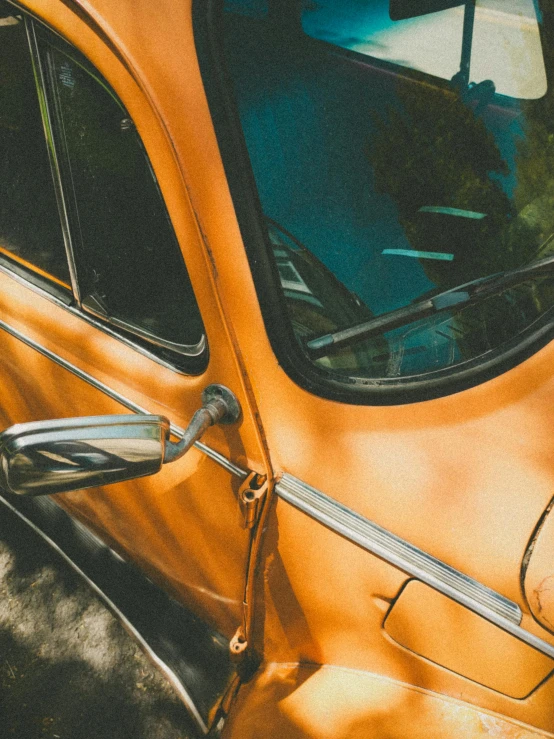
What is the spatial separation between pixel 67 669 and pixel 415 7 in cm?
257

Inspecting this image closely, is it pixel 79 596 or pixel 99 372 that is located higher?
pixel 99 372

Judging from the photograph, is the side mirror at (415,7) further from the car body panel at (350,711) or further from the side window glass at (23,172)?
the car body panel at (350,711)

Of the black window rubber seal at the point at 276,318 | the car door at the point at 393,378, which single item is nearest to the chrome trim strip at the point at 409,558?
the car door at the point at 393,378

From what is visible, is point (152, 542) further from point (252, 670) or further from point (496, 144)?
point (496, 144)

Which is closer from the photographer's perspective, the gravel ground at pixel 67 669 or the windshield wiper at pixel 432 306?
the windshield wiper at pixel 432 306

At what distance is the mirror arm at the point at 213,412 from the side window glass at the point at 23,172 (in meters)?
0.56

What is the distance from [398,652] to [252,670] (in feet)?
1.49

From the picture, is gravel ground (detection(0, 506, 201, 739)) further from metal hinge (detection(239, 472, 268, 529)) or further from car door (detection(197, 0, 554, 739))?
metal hinge (detection(239, 472, 268, 529))

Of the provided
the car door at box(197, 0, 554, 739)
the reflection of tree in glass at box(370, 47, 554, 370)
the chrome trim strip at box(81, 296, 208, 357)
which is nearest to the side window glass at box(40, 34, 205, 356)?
the chrome trim strip at box(81, 296, 208, 357)

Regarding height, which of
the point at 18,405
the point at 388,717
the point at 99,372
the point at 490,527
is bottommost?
the point at 388,717

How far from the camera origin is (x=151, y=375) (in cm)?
113

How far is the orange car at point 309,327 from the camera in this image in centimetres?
88

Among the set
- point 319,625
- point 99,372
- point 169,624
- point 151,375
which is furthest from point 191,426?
point 169,624

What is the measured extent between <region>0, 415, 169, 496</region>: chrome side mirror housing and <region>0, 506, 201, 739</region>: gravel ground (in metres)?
1.31
